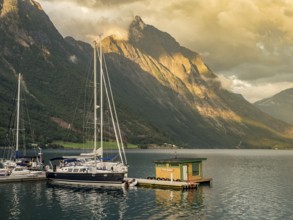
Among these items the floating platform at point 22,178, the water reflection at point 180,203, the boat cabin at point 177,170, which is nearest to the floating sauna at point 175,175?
the boat cabin at point 177,170

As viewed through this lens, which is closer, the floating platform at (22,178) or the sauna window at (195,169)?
the sauna window at (195,169)

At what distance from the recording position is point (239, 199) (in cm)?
7525

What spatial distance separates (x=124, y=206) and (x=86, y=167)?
27587 millimetres

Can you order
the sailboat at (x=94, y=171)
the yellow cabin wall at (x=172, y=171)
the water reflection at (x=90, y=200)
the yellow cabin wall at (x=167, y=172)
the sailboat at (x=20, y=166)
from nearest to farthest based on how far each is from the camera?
the water reflection at (x=90, y=200)
the sailboat at (x=94, y=171)
the yellow cabin wall at (x=172, y=171)
the yellow cabin wall at (x=167, y=172)
the sailboat at (x=20, y=166)

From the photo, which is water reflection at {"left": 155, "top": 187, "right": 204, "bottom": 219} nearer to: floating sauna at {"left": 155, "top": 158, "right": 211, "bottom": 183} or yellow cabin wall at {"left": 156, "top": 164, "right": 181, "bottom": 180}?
floating sauna at {"left": 155, "top": 158, "right": 211, "bottom": 183}

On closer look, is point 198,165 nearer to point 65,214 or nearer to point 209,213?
point 209,213

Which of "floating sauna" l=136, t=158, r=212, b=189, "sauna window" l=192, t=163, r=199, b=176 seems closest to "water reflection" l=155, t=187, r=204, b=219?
"floating sauna" l=136, t=158, r=212, b=189

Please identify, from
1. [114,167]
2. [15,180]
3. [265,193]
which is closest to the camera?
[265,193]

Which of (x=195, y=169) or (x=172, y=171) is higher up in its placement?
(x=195, y=169)

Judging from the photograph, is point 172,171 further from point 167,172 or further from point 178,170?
point 178,170

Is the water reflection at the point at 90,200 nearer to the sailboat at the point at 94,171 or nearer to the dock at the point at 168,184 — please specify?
the sailboat at the point at 94,171

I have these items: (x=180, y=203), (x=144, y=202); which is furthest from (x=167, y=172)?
(x=180, y=203)

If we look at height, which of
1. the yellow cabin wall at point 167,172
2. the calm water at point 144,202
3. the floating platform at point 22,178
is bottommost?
the calm water at point 144,202

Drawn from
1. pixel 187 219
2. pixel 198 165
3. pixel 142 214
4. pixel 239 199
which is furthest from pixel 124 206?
pixel 198 165
